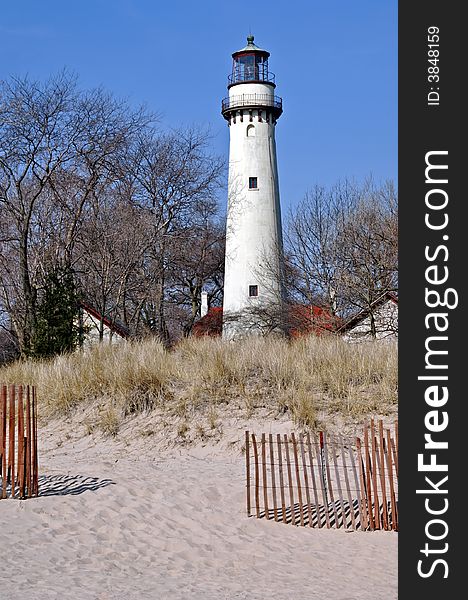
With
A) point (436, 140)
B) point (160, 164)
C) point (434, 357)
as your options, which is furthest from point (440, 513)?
point (160, 164)

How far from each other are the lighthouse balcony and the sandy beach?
2470 centimetres

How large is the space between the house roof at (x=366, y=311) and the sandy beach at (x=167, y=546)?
17938 mm

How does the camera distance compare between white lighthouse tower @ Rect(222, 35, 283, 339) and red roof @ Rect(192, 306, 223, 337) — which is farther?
red roof @ Rect(192, 306, 223, 337)

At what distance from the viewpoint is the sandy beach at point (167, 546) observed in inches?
347

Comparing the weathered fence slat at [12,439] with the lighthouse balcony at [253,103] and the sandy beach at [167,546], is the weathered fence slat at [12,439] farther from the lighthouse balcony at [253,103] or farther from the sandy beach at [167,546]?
the lighthouse balcony at [253,103]

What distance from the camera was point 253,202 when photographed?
36.8 m

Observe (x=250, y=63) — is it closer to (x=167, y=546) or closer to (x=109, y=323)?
(x=109, y=323)

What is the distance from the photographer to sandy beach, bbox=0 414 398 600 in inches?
347

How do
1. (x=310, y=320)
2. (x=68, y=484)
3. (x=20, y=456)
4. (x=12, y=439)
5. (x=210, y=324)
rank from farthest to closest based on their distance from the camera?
(x=210, y=324) → (x=310, y=320) → (x=68, y=484) → (x=20, y=456) → (x=12, y=439)

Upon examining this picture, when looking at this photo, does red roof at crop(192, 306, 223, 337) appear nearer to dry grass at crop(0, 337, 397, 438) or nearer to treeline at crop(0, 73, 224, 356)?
treeline at crop(0, 73, 224, 356)

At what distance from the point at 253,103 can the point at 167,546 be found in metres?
28.5

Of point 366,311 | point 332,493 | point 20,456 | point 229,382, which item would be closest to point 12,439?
point 20,456

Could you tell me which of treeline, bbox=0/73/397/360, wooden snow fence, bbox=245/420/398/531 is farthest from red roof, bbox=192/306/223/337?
wooden snow fence, bbox=245/420/398/531

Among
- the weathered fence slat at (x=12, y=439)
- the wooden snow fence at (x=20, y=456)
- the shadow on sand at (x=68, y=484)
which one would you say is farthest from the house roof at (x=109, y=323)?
the weathered fence slat at (x=12, y=439)
